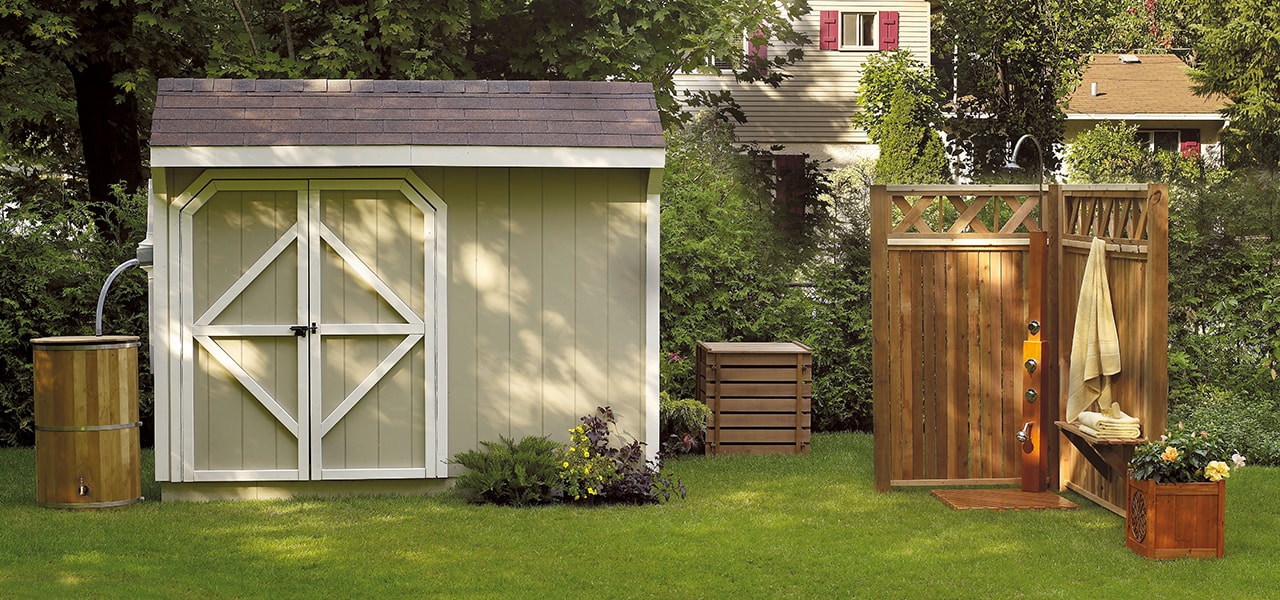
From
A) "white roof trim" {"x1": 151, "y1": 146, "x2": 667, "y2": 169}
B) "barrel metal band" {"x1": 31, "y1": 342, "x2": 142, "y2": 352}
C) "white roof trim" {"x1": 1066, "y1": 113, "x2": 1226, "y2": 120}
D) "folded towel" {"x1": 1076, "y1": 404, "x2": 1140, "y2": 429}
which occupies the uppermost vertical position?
"white roof trim" {"x1": 1066, "y1": 113, "x2": 1226, "y2": 120}

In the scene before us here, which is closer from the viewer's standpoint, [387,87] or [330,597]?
[330,597]

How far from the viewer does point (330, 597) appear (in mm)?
5641

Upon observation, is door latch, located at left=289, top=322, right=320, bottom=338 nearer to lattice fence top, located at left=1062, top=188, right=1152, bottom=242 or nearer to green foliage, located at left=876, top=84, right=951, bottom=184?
lattice fence top, located at left=1062, top=188, right=1152, bottom=242

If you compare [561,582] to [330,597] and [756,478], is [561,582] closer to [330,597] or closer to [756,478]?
[330,597]

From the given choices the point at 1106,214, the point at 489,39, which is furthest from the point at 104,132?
the point at 1106,214

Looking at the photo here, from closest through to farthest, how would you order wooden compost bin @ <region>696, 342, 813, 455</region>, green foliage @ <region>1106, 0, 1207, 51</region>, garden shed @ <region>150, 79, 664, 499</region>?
garden shed @ <region>150, 79, 664, 499</region>
wooden compost bin @ <region>696, 342, 813, 455</region>
green foliage @ <region>1106, 0, 1207, 51</region>

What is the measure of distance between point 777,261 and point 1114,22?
25368mm

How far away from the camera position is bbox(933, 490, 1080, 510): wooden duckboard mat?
7652mm

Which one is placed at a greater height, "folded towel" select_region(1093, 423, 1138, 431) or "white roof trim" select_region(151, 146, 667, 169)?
"white roof trim" select_region(151, 146, 667, 169)

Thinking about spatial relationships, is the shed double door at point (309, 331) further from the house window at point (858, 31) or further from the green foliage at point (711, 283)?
the house window at point (858, 31)

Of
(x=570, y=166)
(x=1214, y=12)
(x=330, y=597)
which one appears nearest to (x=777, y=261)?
(x=570, y=166)

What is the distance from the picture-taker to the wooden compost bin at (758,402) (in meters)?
9.70

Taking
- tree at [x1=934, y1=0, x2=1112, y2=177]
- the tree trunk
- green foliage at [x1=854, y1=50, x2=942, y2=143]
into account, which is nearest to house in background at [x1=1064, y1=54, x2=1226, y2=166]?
tree at [x1=934, y1=0, x2=1112, y2=177]

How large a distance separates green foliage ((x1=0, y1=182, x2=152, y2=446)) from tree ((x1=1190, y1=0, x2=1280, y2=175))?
1646 cm
